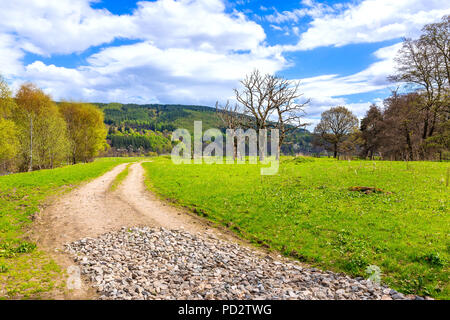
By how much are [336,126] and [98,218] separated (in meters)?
77.1

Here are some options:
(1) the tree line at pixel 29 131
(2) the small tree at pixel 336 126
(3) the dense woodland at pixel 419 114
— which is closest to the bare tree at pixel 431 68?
(3) the dense woodland at pixel 419 114

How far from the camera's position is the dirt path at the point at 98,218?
13.8 metres

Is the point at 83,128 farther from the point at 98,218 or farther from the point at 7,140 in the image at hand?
the point at 98,218

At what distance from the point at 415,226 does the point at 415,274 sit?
4559 mm

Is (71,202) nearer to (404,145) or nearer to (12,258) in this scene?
(12,258)

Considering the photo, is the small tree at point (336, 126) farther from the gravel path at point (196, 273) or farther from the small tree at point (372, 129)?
the gravel path at point (196, 273)

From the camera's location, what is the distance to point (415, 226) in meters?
12.9

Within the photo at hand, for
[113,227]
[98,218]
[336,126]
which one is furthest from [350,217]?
[336,126]

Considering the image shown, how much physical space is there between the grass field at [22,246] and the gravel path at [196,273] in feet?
4.54

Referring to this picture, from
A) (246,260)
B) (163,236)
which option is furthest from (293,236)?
(163,236)

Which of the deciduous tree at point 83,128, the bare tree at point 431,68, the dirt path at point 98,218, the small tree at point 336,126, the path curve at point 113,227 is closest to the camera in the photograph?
the path curve at point 113,227

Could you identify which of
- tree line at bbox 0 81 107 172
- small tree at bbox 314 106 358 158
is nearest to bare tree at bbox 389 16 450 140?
small tree at bbox 314 106 358 158

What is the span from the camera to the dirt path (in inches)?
542

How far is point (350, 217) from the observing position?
14.9 metres
